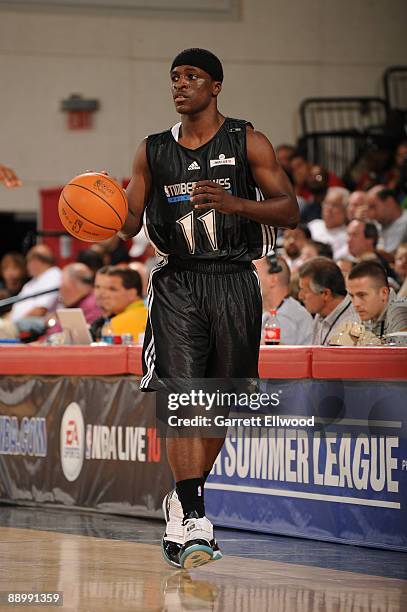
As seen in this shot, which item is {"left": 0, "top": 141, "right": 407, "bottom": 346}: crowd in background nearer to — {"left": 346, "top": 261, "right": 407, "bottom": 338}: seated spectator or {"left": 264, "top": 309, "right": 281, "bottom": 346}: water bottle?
{"left": 346, "top": 261, "right": 407, "bottom": 338}: seated spectator

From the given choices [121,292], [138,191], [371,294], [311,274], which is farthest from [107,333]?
[138,191]

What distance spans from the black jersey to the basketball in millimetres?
190

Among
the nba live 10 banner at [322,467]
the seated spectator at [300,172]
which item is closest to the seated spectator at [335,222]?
the seated spectator at [300,172]

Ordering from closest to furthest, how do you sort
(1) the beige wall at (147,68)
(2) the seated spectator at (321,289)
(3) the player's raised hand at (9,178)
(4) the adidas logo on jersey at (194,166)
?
(4) the adidas logo on jersey at (194,166) < (3) the player's raised hand at (9,178) < (2) the seated spectator at (321,289) < (1) the beige wall at (147,68)

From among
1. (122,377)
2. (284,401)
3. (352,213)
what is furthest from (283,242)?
(284,401)

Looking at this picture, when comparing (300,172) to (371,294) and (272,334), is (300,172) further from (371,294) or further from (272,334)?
(272,334)

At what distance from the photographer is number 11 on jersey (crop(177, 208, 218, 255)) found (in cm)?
518

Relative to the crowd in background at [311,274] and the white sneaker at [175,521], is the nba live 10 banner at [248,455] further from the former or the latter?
the crowd in background at [311,274]

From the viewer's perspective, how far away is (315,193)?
1341cm

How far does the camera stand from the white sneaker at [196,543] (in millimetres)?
4895

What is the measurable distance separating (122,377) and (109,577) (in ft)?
8.54

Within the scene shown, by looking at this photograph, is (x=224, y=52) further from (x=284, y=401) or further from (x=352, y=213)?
(x=284, y=401)

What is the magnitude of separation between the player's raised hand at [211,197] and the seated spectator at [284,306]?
116 inches

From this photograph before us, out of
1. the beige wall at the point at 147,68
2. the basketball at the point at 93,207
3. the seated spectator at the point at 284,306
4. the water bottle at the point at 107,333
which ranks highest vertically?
the beige wall at the point at 147,68
